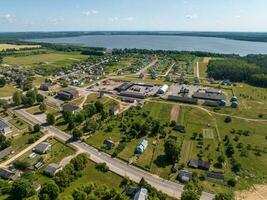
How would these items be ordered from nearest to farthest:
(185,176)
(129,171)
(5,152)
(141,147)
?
(185,176)
(129,171)
(5,152)
(141,147)

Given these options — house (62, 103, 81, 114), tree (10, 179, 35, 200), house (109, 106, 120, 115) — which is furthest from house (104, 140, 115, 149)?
house (62, 103, 81, 114)

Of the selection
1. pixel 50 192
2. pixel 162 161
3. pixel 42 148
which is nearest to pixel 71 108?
pixel 42 148

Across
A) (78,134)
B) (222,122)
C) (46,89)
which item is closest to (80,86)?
(46,89)

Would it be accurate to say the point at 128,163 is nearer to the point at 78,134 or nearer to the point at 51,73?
the point at 78,134

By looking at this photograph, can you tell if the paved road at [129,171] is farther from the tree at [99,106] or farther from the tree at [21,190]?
the tree at [99,106]

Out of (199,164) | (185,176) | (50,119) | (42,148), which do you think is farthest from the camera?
(50,119)

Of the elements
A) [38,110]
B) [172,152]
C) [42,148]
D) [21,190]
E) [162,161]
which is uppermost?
[21,190]

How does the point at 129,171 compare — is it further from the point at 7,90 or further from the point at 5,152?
the point at 7,90

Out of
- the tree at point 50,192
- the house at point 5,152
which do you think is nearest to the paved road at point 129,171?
the house at point 5,152
